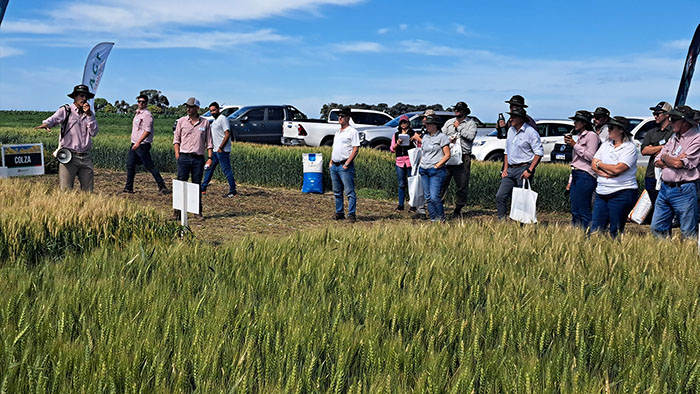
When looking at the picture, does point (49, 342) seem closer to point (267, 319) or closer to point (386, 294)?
point (267, 319)

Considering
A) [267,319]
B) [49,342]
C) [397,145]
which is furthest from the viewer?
[397,145]

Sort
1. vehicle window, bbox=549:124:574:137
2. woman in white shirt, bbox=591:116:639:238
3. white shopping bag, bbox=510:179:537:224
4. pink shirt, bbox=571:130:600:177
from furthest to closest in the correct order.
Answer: vehicle window, bbox=549:124:574:137 < pink shirt, bbox=571:130:600:177 < white shopping bag, bbox=510:179:537:224 < woman in white shirt, bbox=591:116:639:238

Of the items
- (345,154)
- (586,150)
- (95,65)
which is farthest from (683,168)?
(95,65)

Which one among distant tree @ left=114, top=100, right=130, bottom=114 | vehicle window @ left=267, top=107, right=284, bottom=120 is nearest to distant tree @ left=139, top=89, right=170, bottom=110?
distant tree @ left=114, top=100, right=130, bottom=114

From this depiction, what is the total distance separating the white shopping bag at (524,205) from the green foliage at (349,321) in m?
2.19

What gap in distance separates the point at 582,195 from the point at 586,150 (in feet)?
1.78

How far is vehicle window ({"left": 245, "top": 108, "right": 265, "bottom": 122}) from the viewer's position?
997 inches

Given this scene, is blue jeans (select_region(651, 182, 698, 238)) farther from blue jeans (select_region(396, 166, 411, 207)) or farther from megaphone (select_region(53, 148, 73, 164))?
megaphone (select_region(53, 148, 73, 164))

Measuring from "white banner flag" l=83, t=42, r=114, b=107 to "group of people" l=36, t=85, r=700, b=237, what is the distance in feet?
22.5

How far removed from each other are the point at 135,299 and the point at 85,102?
6228 millimetres

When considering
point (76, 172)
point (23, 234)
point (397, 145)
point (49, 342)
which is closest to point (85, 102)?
point (76, 172)

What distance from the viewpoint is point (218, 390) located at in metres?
2.81

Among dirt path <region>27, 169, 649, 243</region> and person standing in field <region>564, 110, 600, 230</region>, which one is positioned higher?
person standing in field <region>564, 110, 600, 230</region>

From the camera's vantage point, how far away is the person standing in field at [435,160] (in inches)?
405
